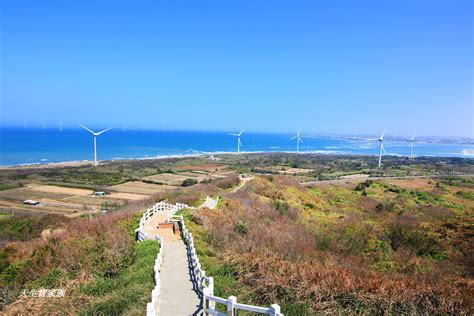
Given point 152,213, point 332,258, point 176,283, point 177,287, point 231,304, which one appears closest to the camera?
point 231,304

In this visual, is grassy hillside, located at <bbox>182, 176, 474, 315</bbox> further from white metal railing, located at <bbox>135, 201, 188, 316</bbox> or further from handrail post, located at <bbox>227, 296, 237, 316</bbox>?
handrail post, located at <bbox>227, 296, 237, 316</bbox>

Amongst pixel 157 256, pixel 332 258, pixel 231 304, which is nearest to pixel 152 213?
pixel 157 256

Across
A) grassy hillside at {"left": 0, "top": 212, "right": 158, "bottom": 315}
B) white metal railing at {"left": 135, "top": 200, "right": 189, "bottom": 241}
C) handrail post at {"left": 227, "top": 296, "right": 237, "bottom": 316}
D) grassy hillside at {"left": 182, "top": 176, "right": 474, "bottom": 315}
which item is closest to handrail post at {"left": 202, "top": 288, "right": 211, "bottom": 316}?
handrail post at {"left": 227, "top": 296, "right": 237, "bottom": 316}

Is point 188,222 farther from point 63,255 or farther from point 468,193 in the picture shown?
point 468,193

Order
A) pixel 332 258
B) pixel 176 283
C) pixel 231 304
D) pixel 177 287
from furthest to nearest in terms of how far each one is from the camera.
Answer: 1. pixel 332 258
2. pixel 176 283
3. pixel 177 287
4. pixel 231 304

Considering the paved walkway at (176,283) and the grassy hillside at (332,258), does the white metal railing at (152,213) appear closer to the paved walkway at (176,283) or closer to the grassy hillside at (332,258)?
the paved walkway at (176,283)

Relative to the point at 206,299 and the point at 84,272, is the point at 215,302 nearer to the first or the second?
the point at 206,299

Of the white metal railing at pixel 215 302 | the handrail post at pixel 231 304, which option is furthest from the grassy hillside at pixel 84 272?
the handrail post at pixel 231 304

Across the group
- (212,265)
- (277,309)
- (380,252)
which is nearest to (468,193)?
(380,252)
